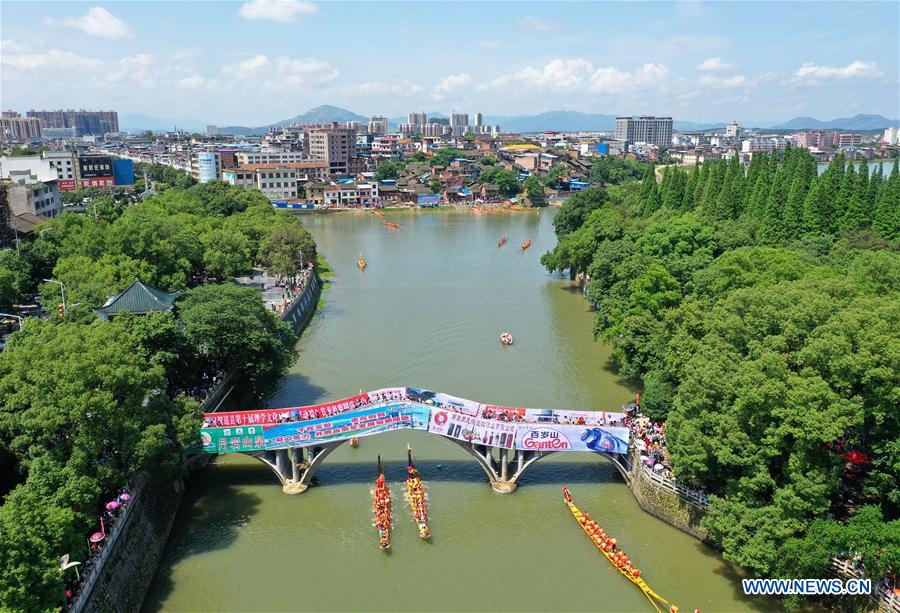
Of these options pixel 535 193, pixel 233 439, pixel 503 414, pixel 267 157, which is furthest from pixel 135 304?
pixel 267 157

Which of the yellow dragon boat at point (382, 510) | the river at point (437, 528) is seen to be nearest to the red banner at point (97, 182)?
the river at point (437, 528)

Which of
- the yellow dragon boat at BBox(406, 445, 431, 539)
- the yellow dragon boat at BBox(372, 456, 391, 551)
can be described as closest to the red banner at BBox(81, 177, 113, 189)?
the yellow dragon boat at BBox(406, 445, 431, 539)

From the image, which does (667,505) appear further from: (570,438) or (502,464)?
(502,464)

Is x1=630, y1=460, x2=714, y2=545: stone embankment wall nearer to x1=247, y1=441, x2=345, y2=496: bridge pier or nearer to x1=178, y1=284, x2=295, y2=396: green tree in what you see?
x1=247, y1=441, x2=345, y2=496: bridge pier

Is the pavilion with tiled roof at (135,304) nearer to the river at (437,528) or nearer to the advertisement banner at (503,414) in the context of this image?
the river at (437,528)

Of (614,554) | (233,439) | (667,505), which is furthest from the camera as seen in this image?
(233,439)

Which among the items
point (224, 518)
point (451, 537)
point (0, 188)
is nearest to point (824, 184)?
point (451, 537)
